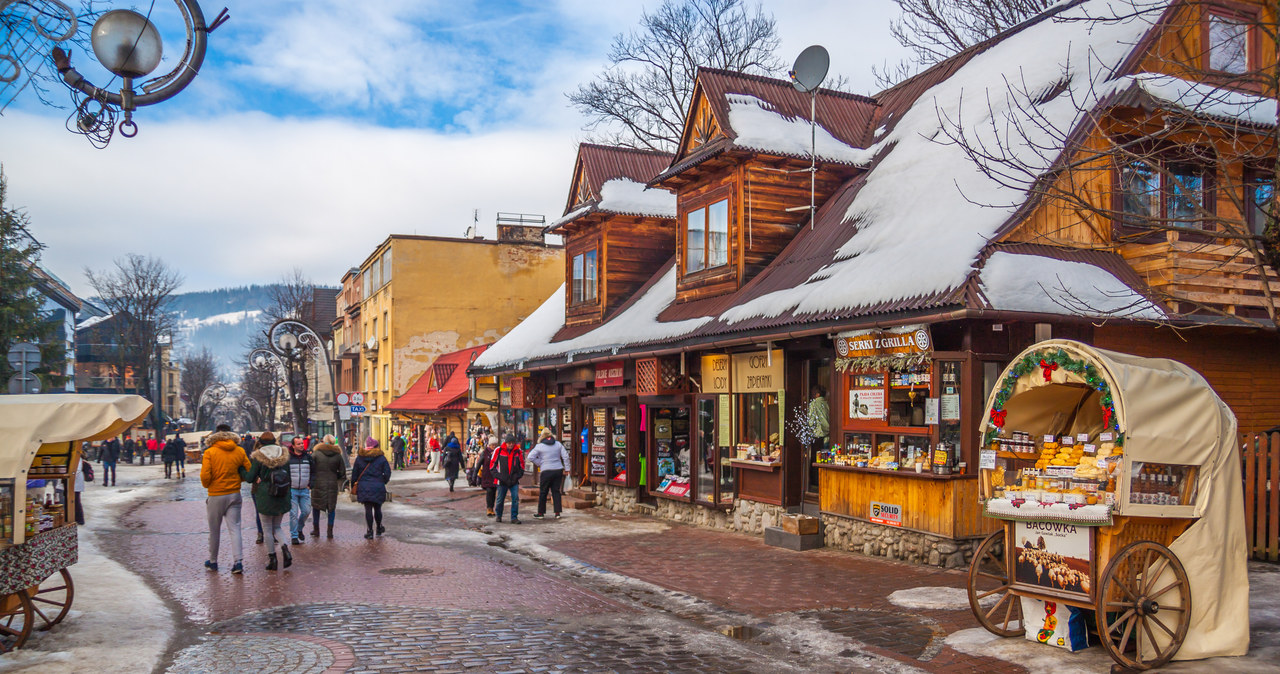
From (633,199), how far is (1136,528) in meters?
16.5

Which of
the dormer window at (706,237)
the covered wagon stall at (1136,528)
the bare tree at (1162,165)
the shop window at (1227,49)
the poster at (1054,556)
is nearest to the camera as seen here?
the covered wagon stall at (1136,528)

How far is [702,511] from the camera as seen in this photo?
688 inches

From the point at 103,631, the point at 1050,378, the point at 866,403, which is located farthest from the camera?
the point at 866,403

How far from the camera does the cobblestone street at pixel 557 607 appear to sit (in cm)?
777

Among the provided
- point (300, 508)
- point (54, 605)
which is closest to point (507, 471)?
point (300, 508)

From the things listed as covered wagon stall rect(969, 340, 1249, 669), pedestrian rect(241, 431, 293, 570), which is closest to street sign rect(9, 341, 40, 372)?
pedestrian rect(241, 431, 293, 570)

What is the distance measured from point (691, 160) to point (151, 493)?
21.1 m

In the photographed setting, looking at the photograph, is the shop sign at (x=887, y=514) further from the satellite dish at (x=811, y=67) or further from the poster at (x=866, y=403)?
the satellite dish at (x=811, y=67)

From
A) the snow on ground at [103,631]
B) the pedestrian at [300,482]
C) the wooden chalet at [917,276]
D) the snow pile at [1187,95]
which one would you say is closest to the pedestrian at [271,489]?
the snow on ground at [103,631]

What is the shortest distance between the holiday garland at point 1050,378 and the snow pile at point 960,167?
2.70 metres

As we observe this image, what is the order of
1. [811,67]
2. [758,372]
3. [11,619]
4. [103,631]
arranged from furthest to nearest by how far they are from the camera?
[811,67], [758,372], [103,631], [11,619]

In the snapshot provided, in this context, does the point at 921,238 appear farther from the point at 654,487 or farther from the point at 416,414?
the point at 416,414

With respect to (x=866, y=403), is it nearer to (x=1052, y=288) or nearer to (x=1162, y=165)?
(x=1052, y=288)

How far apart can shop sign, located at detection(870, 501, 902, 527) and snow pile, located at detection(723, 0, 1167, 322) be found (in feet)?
8.72
